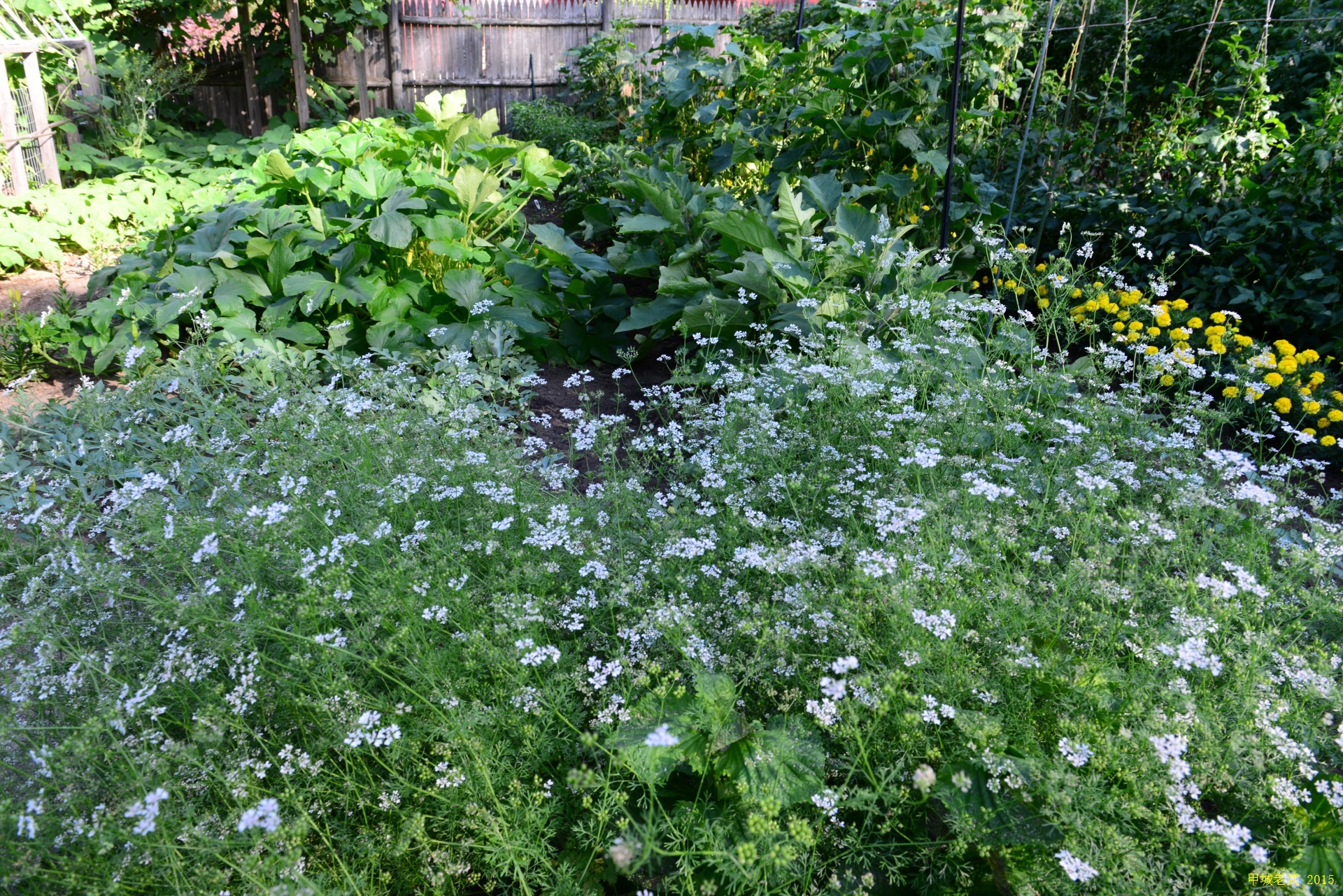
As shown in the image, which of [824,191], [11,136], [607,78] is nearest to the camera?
[824,191]

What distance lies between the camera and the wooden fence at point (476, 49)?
1038 cm

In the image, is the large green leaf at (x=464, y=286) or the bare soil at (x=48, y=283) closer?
the large green leaf at (x=464, y=286)

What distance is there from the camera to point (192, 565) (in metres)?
2.40

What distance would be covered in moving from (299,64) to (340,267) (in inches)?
251

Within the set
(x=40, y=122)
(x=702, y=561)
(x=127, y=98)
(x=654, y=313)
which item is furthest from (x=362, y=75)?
(x=702, y=561)

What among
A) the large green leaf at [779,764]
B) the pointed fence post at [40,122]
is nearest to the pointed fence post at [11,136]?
the pointed fence post at [40,122]

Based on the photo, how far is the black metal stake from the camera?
12.6 feet

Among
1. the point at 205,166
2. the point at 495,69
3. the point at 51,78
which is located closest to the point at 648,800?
the point at 205,166

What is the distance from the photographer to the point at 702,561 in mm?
2336

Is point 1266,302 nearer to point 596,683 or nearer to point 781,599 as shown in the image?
point 781,599

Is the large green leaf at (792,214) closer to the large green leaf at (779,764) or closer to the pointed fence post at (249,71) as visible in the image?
→ the large green leaf at (779,764)

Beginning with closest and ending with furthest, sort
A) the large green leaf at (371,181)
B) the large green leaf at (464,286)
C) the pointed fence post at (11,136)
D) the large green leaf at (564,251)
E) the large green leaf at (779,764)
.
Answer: the large green leaf at (779,764) → the large green leaf at (464,286) → the large green leaf at (371,181) → the large green leaf at (564,251) → the pointed fence post at (11,136)

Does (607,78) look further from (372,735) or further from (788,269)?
(372,735)

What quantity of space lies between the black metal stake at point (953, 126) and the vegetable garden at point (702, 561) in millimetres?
82
